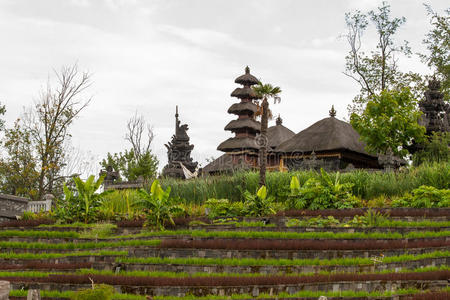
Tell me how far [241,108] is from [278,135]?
3915mm

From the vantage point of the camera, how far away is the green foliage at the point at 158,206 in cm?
1752

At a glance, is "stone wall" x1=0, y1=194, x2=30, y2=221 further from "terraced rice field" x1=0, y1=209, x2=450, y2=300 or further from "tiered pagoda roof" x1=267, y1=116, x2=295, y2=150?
"tiered pagoda roof" x1=267, y1=116, x2=295, y2=150

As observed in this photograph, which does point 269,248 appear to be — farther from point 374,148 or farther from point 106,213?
point 374,148

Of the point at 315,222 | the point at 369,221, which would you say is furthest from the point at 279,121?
the point at 369,221

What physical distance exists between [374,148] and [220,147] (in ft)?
48.4

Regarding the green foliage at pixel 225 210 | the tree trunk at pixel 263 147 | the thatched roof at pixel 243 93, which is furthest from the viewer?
the thatched roof at pixel 243 93

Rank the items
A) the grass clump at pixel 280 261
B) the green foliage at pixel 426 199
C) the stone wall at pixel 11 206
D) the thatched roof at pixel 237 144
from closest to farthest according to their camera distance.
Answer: the grass clump at pixel 280 261, the green foliage at pixel 426 199, the stone wall at pixel 11 206, the thatched roof at pixel 237 144

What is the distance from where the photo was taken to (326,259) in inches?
521

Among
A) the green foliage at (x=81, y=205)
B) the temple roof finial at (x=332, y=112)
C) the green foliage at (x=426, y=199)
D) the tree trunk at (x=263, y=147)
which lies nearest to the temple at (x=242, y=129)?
the temple roof finial at (x=332, y=112)

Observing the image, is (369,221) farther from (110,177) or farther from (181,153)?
(110,177)

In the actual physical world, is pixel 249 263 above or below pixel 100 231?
below

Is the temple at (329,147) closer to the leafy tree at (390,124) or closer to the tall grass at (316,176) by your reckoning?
the leafy tree at (390,124)

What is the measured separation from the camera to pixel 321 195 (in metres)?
19.3

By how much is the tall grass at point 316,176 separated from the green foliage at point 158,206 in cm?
200
